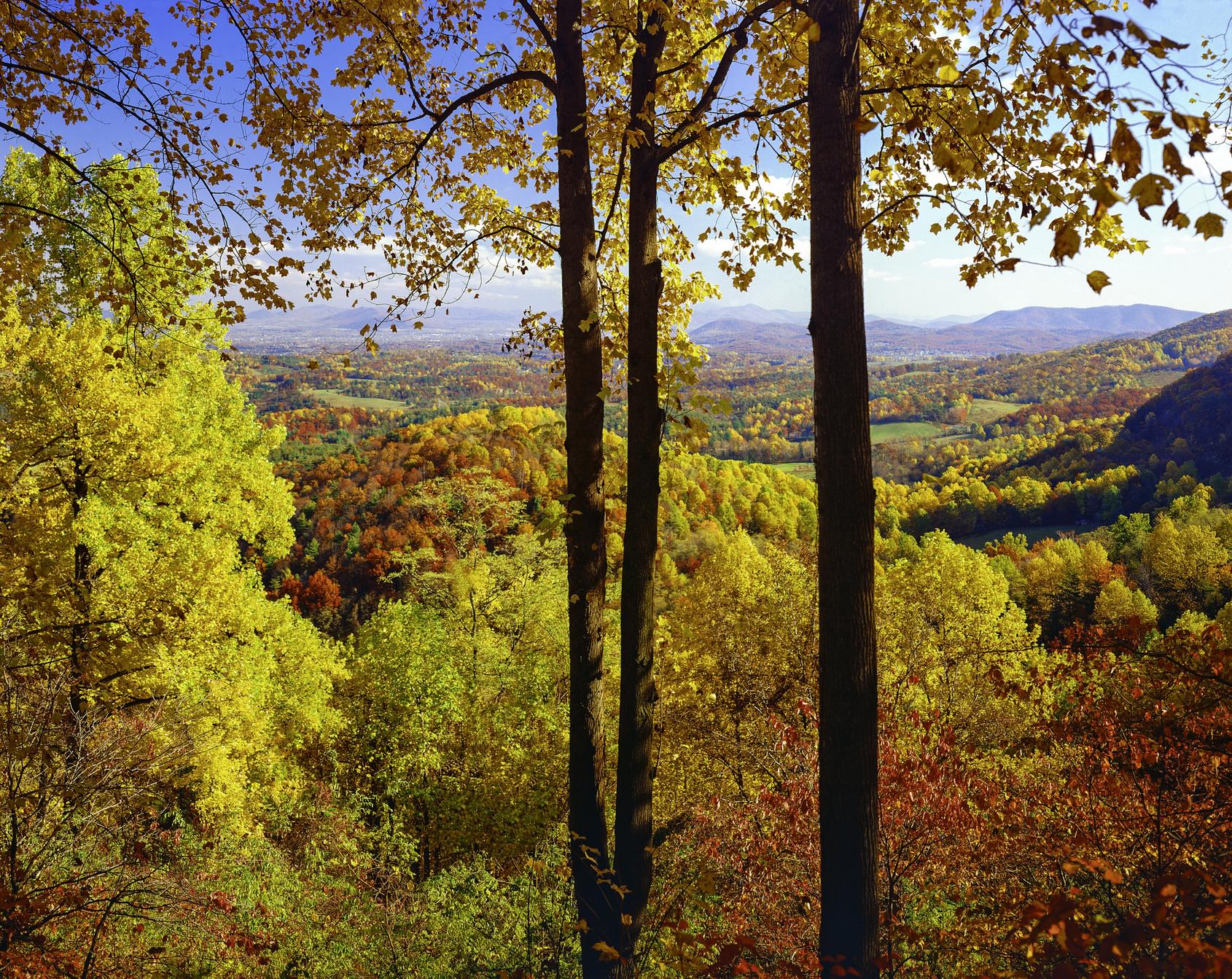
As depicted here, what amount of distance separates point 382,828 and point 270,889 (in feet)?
14.9

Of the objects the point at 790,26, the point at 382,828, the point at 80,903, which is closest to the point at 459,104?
the point at 790,26

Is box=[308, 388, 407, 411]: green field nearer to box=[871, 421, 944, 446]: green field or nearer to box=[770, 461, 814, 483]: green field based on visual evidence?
box=[770, 461, 814, 483]: green field

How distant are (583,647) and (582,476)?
112 centimetres

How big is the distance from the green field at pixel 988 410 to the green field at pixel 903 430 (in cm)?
694

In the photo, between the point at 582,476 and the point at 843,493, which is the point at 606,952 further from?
the point at 843,493

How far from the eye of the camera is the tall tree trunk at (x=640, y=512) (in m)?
4.19

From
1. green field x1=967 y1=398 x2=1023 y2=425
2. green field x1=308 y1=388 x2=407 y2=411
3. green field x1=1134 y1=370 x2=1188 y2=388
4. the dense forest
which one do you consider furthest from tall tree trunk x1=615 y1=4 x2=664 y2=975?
green field x1=1134 y1=370 x2=1188 y2=388

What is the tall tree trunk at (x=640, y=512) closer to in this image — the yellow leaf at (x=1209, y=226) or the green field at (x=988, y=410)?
the yellow leaf at (x=1209, y=226)

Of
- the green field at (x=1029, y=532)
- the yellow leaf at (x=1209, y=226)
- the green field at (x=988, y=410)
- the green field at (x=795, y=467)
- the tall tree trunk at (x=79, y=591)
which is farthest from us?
the green field at (x=988, y=410)

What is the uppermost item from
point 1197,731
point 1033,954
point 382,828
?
point 1197,731

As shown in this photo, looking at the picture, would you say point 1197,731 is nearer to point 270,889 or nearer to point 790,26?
point 790,26

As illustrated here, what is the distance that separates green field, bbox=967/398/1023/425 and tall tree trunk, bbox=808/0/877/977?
13452 centimetres

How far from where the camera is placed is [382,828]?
476 inches

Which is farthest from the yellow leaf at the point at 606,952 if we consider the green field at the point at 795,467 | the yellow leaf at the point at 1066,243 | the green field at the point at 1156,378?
the green field at the point at 1156,378
